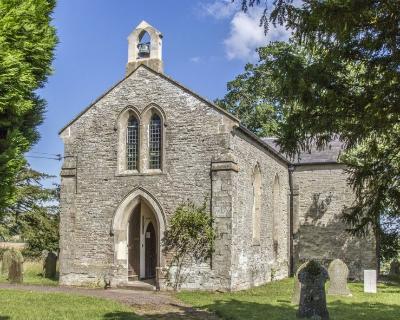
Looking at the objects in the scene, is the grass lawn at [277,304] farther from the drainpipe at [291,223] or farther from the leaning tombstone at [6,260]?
the leaning tombstone at [6,260]

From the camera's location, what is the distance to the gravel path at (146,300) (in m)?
12.8

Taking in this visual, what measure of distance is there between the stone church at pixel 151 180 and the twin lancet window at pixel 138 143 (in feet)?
0.13

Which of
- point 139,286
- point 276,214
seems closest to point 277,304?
point 139,286

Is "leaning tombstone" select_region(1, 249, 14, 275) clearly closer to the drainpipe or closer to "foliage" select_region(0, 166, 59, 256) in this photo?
"foliage" select_region(0, 166, 59, 256)

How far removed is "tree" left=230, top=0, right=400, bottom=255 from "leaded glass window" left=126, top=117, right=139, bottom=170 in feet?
35.8

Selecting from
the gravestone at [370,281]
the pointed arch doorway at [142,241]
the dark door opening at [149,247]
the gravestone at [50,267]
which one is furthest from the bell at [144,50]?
the gravestone at [370,281]

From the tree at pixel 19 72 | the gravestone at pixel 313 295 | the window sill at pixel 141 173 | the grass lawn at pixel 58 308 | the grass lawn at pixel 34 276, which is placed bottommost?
the grass lawn at pixel 34 276

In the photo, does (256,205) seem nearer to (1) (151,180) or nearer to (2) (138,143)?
Answer: (1) (151,180)

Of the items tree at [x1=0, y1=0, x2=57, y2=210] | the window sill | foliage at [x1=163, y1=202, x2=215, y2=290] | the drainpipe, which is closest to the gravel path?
foliage at [x1=163, y1=202, x2=215, y2=290]

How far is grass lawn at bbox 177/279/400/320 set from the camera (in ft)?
41.7

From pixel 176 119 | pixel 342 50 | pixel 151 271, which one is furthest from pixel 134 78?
pixel 342 50

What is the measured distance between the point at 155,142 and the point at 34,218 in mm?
11249

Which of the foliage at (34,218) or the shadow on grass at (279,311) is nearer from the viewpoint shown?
the shadow on grass at (279,311)

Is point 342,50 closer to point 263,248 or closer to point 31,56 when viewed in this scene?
point 31,56
